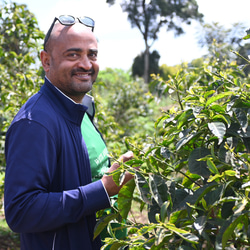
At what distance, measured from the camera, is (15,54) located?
427 cm

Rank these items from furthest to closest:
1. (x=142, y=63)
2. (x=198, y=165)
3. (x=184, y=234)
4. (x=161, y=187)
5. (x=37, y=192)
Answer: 1. (x=142, y=63)
2. (x=37, y=192)
3. (x=198, y=165)
4. (x=161, y=187)
5. (x=184, y=234)

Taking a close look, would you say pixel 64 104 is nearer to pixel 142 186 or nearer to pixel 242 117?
pixel 142 186

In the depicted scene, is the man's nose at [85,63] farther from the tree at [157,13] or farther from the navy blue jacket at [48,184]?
the tree at [157,13]

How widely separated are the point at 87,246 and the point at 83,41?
991mm

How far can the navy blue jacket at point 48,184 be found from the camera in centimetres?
145

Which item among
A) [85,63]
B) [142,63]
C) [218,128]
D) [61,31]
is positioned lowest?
[218,128]

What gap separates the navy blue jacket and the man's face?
6.0 inches

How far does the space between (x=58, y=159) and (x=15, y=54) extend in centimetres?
302

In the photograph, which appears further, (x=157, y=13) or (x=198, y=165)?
(x=157, y=13)

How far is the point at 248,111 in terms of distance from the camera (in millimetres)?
1294

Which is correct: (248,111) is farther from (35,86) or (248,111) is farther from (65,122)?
(35,86)

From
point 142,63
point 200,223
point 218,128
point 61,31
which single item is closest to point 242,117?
point 218,128

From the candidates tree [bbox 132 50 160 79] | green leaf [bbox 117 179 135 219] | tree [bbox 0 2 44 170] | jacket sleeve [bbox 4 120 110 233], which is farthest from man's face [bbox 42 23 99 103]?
tree [bbox 132 50 160 79]

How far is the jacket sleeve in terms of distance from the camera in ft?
4.72
